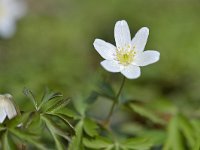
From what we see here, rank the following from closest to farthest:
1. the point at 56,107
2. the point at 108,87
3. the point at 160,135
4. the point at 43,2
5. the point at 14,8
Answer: the point at 56,107
the point at 108,87
the point at 160,135
the point at 14,8
the point at 43,2

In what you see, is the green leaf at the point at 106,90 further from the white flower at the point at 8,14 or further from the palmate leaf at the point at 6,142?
the white flower at the point at 8,14

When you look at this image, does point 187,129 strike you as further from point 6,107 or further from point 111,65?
point 6,107

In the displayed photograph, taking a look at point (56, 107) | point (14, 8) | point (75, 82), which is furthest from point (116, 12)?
point (56, 107)

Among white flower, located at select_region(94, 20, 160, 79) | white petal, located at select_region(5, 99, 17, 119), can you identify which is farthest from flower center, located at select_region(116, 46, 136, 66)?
white petal, located at select_region(5, 99, 17, 119)

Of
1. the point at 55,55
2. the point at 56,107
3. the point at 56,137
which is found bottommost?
the point at 55,55

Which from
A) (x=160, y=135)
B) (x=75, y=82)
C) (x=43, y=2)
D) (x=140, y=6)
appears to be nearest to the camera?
(x=160, y=135)

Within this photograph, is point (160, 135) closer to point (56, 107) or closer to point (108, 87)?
point (108, 87)

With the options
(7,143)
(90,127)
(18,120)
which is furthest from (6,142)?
(90,127)

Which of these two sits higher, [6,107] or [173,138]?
[6,107]
